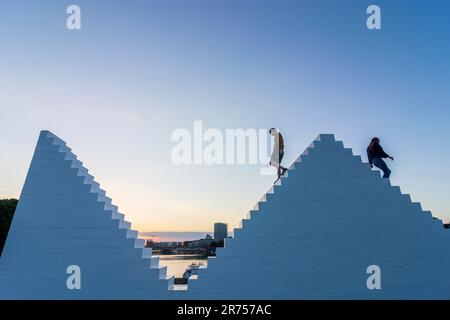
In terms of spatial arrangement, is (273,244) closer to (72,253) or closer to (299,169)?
(299,169)

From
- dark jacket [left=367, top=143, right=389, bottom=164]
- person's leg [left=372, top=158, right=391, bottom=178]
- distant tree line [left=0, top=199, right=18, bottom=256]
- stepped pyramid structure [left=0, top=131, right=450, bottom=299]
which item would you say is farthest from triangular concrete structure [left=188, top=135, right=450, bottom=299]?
distant tree line [left=0, top=199, right=18, bottom=256]

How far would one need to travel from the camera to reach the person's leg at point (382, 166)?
33.1 feet

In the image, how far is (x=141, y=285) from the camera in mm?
8875

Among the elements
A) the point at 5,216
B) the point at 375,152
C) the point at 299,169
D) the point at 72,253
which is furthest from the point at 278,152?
the point at 5,216

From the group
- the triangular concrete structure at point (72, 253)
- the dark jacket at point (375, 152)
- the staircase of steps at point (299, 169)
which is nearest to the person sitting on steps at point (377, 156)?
the dark jacket at point (375, 152)

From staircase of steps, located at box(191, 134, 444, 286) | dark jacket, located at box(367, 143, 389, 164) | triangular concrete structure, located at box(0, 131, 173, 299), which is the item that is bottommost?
triangular concrete structure, located at box(0, 131, 173, 299)

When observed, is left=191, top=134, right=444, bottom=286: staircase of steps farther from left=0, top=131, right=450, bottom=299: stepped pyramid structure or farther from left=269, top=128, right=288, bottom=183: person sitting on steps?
left=269, top=128, right=288, bottom=183: person sitting on steps

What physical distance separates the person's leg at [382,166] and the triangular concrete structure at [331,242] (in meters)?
0.71

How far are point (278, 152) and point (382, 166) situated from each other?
112 inches

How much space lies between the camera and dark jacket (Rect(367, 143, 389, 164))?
33.6ft

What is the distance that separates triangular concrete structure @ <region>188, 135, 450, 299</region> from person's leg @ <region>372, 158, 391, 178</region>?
71 centimetres
